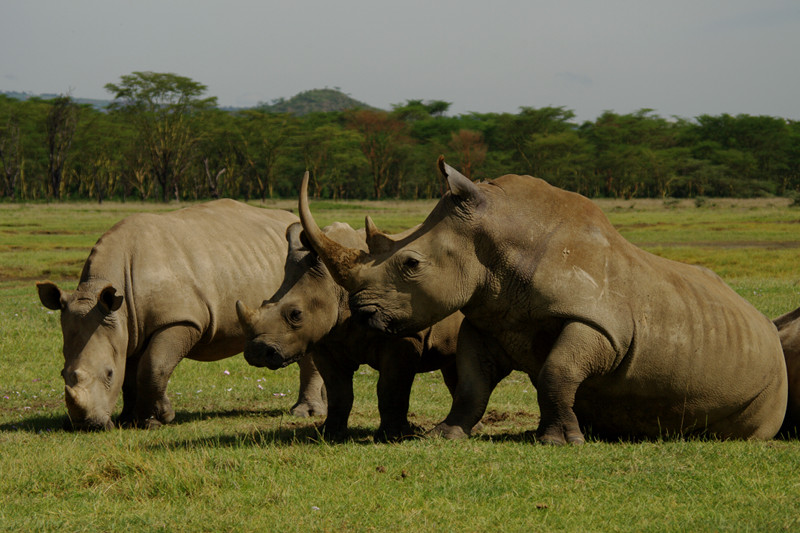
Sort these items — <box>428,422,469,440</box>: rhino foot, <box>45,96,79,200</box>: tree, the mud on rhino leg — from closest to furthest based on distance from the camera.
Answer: <box>428,422,469,440</box>: rhino foot < the mud on rhino leg < <box>45,96,79,200</box>: tree

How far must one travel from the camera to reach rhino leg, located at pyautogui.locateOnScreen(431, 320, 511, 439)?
21.8 ft

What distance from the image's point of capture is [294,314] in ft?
22.0

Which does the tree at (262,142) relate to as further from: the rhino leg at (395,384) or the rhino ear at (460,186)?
the rhino ear at (460,186)

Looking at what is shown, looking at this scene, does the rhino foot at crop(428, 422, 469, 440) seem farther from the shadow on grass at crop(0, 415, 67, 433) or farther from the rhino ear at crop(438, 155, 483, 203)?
the shadow on grass at crop(0, 415, 67, 433)

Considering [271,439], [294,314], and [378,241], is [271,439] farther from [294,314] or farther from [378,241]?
[378,241]

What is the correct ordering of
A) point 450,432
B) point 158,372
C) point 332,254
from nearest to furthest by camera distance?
1. point 332,254
2. point 450,432
3. point 158,372

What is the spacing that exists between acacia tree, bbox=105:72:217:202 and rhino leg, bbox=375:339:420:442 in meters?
73.9

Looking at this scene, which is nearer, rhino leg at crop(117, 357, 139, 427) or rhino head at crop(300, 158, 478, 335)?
Answer: rhino head at crop(300, 158, 478, 335)

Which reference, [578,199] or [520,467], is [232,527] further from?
[578,199]

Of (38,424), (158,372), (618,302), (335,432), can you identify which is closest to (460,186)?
(618,302)

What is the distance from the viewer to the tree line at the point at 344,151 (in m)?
80.6

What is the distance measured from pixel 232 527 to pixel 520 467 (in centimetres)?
181

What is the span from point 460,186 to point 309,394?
12.6ft

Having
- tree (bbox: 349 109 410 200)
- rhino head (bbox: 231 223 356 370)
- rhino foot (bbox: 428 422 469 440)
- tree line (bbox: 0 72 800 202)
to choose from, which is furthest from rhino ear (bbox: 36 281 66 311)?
tree (bbox: 349 109 410 200)
